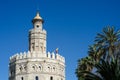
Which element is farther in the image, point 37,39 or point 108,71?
point 37,39

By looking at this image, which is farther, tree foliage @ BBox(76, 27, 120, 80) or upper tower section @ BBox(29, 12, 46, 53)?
upper tower section @ BBox(29, 12, 46, 53)

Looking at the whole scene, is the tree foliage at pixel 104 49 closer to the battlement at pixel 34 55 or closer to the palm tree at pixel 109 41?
the palm tree at pixel 109 41

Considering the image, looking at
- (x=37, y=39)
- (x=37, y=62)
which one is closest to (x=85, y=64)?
(x=37, y=62)

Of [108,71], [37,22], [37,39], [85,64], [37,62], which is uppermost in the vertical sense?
[37,22]

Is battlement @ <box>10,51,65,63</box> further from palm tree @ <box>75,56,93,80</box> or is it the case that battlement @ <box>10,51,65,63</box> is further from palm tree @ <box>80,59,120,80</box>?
palm tree @ <box>80,59,120,80</box>

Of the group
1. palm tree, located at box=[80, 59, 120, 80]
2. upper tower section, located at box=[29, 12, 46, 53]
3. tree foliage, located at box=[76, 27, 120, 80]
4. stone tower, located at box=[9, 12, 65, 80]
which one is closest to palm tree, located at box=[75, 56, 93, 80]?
tree foliage, located at box=[76, 27, 120, 80]

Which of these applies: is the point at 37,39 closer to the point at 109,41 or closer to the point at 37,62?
the point at 37,62

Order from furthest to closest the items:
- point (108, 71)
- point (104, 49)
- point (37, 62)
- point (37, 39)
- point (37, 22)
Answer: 1. point (37, 22)
2. point (37, 39)
3. point (37, 62)
4. point (104, 49)
5. point (108, 71)

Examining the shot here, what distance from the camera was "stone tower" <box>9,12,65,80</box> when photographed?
64.2 m

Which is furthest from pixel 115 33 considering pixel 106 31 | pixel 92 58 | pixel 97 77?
pixel 97 77

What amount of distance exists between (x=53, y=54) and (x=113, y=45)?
27483 mm

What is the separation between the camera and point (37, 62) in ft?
212

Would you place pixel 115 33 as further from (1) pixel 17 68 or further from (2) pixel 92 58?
(1) pixel 17 68

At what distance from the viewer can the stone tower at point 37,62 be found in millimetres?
64188
